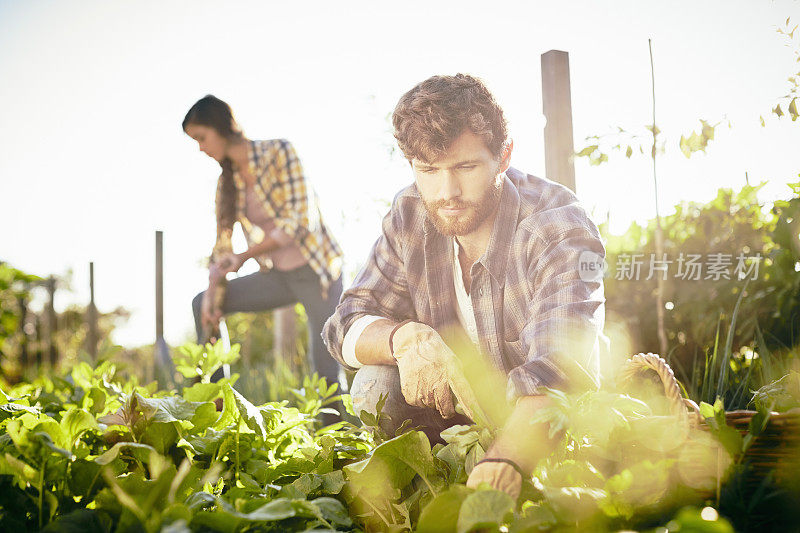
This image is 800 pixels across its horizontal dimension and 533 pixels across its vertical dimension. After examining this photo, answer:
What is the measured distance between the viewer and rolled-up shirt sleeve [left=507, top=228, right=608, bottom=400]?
3.64 ft

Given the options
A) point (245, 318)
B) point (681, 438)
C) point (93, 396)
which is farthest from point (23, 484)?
point (245, 318)

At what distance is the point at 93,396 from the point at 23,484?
1.64 feet

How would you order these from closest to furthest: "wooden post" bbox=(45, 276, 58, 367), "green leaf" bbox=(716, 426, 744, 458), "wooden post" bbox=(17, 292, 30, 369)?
"green leaf" bbox=(716, 426, 744, 458) < "wooden post" bbox=(17, 292, 30, 369) < "wooden post" bbox=(45, 276, 58, 367)

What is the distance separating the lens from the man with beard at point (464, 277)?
1265 millimetres

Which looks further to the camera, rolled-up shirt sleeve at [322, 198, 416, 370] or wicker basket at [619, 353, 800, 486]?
rolled-up shirt sleeve at [322, 198, 416, 370]

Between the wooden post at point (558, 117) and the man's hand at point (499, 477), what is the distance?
139 cm

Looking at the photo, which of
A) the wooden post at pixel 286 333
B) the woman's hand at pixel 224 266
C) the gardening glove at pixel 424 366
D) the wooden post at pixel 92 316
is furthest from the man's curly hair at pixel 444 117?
the wooden post at pixel 92 316

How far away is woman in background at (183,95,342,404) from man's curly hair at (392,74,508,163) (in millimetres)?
1528

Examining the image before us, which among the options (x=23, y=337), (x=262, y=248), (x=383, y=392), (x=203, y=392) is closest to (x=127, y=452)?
(x=203, y=392)

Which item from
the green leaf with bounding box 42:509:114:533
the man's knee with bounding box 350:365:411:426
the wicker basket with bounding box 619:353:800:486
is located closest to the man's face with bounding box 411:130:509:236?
the man's knee with bounding box 350:365:411:426

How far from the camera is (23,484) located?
83 centimetres

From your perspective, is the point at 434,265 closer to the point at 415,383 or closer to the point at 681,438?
the point at 415,383

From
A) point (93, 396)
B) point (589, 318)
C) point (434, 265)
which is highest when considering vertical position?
point (434, 265)

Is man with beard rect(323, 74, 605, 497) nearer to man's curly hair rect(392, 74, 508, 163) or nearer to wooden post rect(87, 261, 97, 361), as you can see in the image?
man's curly hair rect(392, 74, 508, 163)
